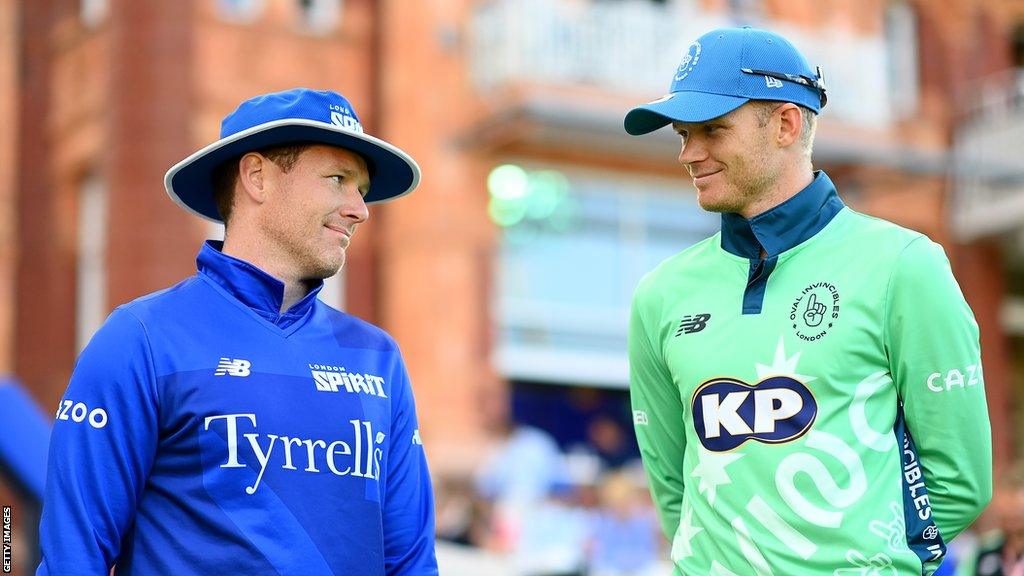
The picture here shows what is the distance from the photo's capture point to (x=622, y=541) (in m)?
11.6

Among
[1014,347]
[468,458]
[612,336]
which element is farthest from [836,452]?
[1014,347]

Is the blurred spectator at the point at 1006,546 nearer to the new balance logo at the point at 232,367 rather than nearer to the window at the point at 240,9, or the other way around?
the new balance logo at the point at 232,367

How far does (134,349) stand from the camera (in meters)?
3.04

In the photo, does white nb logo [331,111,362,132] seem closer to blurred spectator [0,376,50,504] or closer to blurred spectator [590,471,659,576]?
blurred spectator [0,376,50,504]

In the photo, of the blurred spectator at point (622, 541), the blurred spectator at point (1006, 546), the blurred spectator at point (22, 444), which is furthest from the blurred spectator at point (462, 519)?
the blurred spectator at point (22, 444)

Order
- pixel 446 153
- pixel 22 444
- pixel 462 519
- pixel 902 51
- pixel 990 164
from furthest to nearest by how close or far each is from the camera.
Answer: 1. pixel 902 51
2. pixel 990 164
3. pixel 446 153
4. pixel 462 519
5. pixel 22 444

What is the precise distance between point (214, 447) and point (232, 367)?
18 cm

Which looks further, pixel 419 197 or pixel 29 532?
pixel 419 197

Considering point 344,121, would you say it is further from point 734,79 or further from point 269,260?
point 734,79

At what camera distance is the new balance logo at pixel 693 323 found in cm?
332

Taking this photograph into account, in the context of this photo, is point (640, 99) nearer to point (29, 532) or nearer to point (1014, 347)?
point (1014, 347)

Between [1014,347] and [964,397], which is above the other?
[964,397]

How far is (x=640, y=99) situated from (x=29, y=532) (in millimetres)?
10702

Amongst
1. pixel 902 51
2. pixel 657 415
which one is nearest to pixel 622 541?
pixel 657 415
